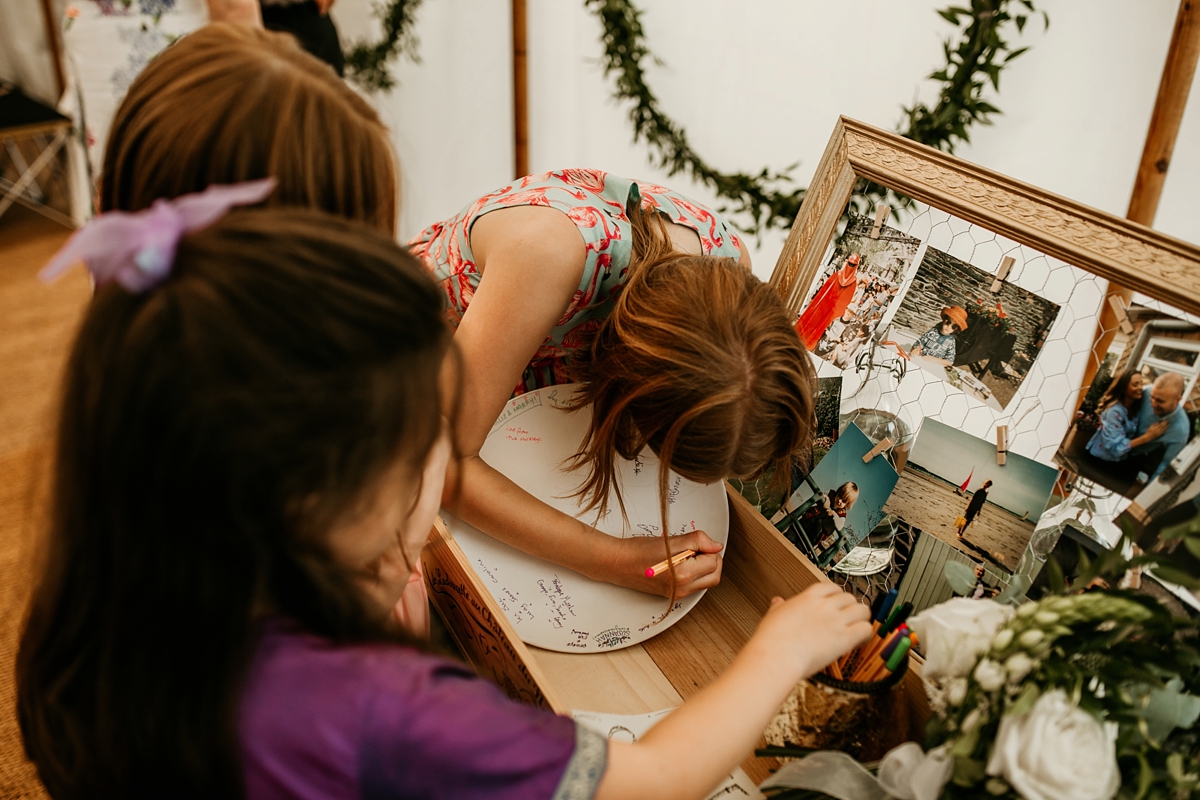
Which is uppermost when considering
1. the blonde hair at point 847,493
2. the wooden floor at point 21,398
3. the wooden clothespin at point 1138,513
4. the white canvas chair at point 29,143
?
the wooden clothespin at point 1138,513

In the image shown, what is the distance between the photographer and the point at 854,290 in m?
0.91

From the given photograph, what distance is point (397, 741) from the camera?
46 centimetres

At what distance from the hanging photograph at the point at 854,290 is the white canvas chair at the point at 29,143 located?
263 centimetres

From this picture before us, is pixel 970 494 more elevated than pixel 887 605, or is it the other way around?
pixel 970 494

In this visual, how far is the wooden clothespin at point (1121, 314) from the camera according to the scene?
2.28 ft

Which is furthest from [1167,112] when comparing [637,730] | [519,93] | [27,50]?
[27,50]

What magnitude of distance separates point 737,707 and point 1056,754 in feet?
0.70

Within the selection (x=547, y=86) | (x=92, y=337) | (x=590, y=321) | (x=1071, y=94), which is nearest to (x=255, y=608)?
(x=92, y=337)

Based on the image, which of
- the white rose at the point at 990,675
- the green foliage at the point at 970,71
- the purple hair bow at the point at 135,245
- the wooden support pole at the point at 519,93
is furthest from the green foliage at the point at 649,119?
the purple hair bow at the point at 135,245

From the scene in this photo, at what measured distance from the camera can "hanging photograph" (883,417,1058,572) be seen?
2.50 feet

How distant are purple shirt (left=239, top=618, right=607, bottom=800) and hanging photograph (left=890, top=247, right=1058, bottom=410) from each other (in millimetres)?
586

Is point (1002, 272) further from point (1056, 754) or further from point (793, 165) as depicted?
point (793, 165)

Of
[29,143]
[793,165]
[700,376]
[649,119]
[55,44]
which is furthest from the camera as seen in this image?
[29,143]

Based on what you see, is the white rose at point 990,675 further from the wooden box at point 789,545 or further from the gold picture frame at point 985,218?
the gold picture frame at point 985,218
